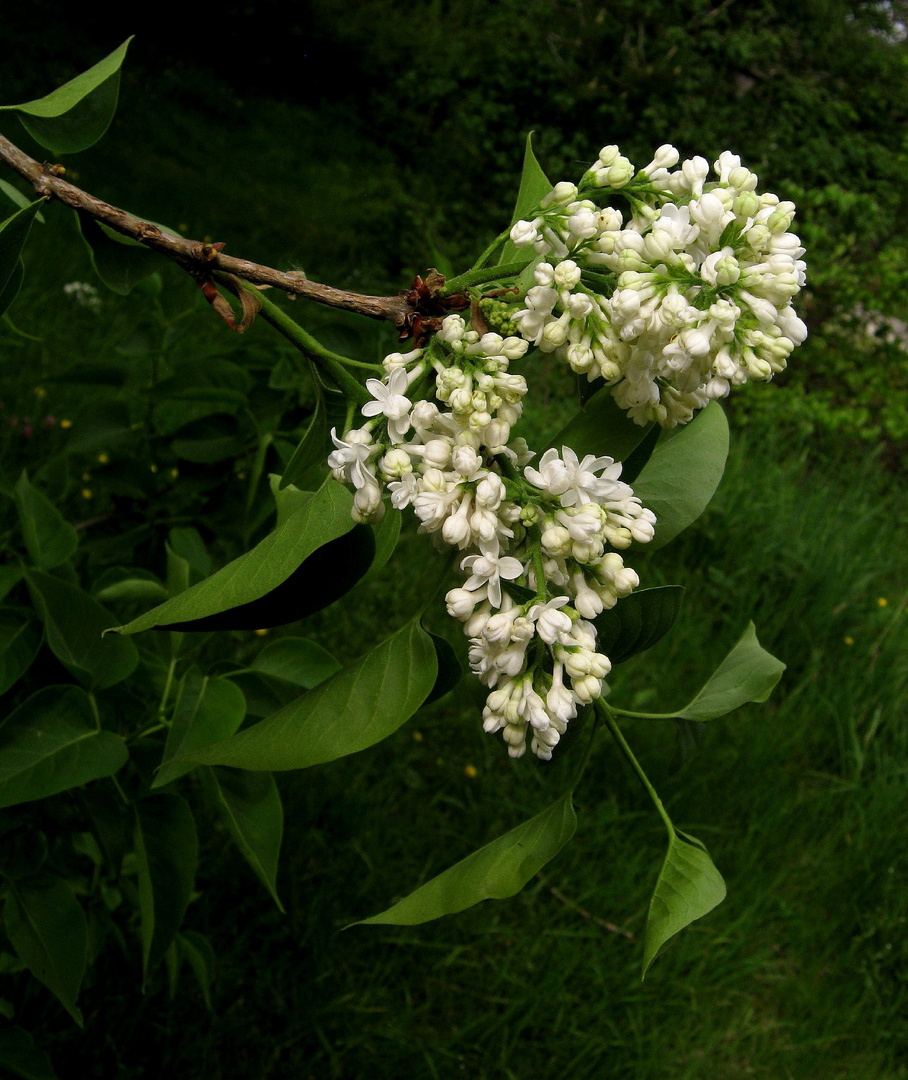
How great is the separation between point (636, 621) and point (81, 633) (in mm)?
606

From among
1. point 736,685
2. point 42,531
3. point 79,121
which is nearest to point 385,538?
point 736,685

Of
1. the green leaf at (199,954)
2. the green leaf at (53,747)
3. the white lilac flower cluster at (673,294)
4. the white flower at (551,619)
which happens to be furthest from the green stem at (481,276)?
the green leaf at (199,954)

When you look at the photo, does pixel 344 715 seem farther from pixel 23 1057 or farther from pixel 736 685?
pixel 23 1057

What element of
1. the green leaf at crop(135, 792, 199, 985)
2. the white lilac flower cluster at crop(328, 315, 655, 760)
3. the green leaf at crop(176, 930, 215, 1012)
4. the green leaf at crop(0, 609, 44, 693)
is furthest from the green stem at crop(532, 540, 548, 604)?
the green leaf at crop(176, 930, 215, 1012)

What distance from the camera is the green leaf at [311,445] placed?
0.74m

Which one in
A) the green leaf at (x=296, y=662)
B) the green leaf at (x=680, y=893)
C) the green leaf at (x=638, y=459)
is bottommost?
the green leaf at (x=296, y=662)

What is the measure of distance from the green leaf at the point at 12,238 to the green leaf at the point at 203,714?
1.37 ft

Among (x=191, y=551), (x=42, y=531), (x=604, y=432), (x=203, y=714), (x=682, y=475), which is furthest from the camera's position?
(x=191, y=551)

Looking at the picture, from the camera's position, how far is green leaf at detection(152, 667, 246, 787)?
908 millimetres

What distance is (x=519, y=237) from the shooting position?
659mm

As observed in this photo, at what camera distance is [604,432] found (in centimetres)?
69

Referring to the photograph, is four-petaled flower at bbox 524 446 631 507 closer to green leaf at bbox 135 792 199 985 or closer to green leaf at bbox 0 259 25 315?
green leaf at bbox 0 259 25 315

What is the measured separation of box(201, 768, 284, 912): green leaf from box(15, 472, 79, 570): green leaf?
13.3 inches

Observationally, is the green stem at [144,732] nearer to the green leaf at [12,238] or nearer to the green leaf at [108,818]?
the green leaf at [108,818]
